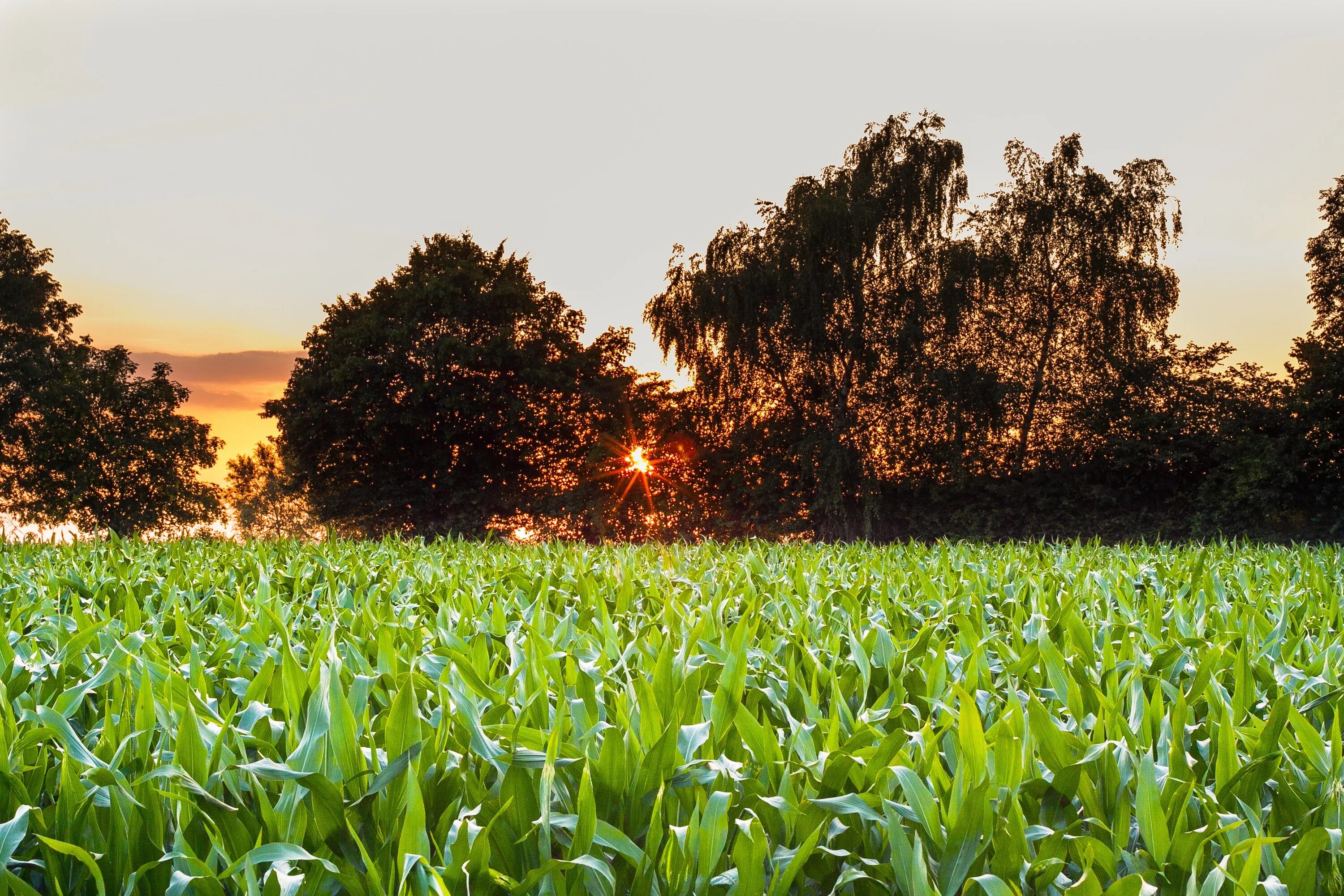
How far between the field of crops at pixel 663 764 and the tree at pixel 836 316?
21687mm

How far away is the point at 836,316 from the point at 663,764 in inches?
950

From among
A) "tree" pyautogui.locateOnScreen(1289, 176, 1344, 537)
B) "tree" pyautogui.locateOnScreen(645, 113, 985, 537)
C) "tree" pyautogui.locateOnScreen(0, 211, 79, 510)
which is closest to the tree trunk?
"tree" pyautogui.locateOnScreen(645, 113, 985, 537)

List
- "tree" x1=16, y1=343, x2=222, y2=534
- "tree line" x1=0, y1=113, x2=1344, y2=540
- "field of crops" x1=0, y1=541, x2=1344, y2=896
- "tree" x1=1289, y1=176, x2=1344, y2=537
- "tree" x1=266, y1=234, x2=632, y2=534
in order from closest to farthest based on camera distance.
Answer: "field of crops" x1=0, y1=541, x2=1344, y2=896 < "tree" x1=1289, y1=176, x2=1344, y2=537 < "tree line" x1=0, y1=113, x2=1344, y2=540 < "tree" x1=266, y1=234, x2=632, y2=534 < "tree" x1=16, y1=343, x2=222, y2=534

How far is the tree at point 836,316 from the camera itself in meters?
24.2

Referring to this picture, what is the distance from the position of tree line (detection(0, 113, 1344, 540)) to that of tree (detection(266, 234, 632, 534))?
0.10 m

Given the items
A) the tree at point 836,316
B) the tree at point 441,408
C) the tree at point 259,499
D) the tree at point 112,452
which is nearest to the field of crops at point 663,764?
the tree at point 836,316

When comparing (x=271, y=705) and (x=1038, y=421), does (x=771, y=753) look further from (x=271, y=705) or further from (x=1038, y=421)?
(x=1038, y=421)

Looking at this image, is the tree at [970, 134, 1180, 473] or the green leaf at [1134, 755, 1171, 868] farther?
the tree at [970, 134, 1180, 473]

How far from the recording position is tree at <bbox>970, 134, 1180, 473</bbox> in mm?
25297

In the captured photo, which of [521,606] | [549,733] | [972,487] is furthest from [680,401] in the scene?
[549,733]

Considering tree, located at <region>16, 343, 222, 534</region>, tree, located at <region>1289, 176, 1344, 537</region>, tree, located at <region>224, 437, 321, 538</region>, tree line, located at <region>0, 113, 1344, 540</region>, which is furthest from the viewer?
tree, located at <region>224, 437, 321, 538</region>

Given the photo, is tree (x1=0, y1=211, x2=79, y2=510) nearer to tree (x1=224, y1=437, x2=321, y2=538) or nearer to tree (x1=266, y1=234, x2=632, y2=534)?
tree (x1=266, y1=234, x2=632, y2=534)

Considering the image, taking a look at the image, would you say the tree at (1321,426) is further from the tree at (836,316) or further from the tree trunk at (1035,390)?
the tree at (836,316)

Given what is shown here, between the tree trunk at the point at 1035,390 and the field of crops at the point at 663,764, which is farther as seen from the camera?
the tree trunk at the point at 1035,390
